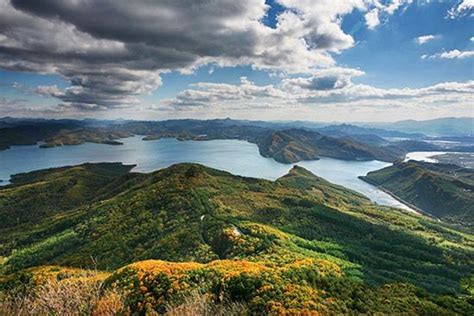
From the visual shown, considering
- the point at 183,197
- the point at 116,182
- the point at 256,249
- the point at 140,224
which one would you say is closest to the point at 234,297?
the point at 256,249

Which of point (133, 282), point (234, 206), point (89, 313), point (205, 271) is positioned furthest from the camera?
point (234, 206)

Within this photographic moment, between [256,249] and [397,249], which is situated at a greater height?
[256,249]

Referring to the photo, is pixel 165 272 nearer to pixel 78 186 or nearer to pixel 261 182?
pixel 261 182

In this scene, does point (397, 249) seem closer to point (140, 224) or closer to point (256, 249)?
point (256, 249)

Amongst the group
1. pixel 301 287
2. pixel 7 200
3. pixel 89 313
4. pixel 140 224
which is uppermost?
pixel 89 313

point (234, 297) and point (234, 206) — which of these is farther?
point (234, 206)

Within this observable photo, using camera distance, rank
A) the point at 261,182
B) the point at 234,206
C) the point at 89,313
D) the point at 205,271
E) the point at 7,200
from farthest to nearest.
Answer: the point at 7,200
the point at 261,182
the point at 234,206
the point at 205,271
the point at 89,313

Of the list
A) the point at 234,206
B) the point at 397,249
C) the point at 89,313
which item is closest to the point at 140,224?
the point at 234,206
